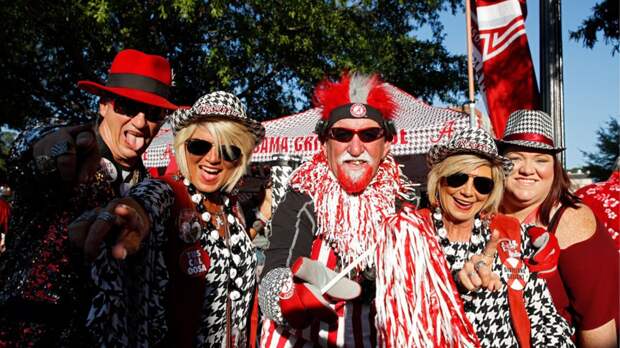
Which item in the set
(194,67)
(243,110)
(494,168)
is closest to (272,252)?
(243,110)

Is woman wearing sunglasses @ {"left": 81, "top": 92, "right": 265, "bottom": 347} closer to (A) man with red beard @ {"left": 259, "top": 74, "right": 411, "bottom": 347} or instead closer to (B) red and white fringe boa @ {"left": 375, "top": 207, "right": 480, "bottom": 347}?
(A) man with red beard @ {"left": 259, "top": 74, "right": 411, "bottom": 347}

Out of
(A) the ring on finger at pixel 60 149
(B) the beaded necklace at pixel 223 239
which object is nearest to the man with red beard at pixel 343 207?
(B) the beaded necklace at pixel 223 239

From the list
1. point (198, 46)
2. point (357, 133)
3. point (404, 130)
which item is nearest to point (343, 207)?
point (357, 133)

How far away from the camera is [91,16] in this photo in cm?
847

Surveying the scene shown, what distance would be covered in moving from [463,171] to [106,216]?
1498 mm

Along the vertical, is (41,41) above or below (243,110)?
above

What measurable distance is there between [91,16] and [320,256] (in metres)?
7.71

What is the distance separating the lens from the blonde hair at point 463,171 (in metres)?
2.28

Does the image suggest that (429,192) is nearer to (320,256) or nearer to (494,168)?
(494,168)

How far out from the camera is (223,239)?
2277 millimetres

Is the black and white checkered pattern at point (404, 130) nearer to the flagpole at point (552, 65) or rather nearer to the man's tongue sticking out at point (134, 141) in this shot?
the flagpole at point (552, 65)

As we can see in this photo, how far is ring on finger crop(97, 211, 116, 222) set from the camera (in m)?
1.44

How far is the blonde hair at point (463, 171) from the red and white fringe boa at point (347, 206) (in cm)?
19

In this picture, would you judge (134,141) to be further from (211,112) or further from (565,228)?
(565,228)
